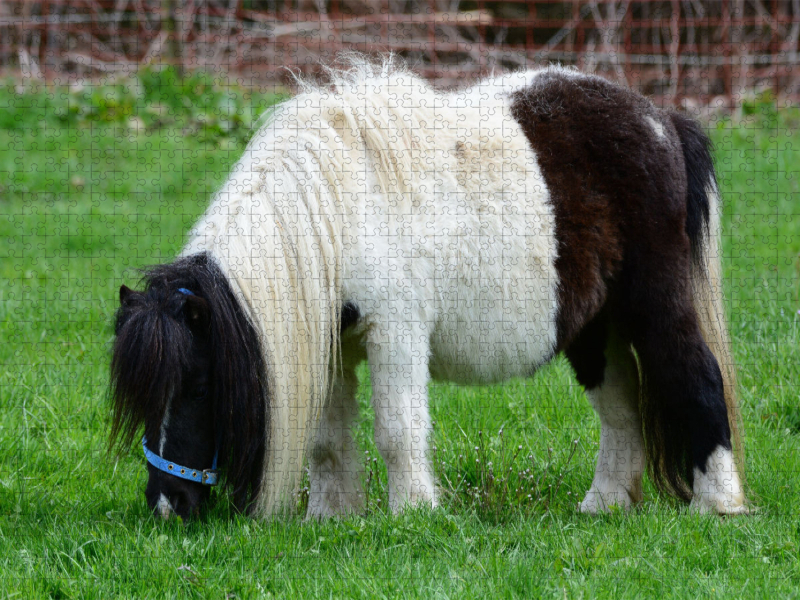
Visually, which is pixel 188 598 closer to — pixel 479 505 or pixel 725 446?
pixel 479 505

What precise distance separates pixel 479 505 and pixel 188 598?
1.29 meters

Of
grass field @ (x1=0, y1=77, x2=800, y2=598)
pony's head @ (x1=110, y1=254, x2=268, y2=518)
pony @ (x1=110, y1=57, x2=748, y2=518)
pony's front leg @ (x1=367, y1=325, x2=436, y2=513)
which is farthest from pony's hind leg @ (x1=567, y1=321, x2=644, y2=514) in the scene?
pony's head @ (x1=110, y1=254, x2=268, y2=518)

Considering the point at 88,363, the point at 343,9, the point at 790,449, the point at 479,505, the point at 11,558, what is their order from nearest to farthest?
the point at 11,558 < the point at 479,505 < the point at 790,449 < the point at 88,363 < the point at 343,9

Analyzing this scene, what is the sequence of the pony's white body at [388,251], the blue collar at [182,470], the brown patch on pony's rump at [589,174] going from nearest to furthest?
the blue collar at [182,470] → the pony's white body at [388,251] → the brown patch on pony's rump at [589,174]

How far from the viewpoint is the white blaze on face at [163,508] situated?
3137mm

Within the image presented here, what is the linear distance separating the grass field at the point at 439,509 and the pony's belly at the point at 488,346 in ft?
1.51

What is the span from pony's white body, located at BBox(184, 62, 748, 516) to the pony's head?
0.27ft

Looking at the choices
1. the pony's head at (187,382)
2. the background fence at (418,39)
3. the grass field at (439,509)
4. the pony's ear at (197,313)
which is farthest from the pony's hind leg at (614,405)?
the background fence at (418,39)

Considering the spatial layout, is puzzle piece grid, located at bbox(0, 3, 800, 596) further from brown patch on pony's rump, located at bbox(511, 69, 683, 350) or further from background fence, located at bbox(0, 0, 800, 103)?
brown patch on pony's rump, located at bbox(511, 69, 683, 350)

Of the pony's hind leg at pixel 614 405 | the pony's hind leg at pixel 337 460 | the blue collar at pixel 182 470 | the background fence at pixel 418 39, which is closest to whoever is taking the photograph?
the blue collar at pixel 182 470

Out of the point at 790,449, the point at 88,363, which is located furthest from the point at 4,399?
the point at 790,449

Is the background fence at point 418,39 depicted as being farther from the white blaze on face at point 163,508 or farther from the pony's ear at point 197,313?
the white blaze on face at point 163,508

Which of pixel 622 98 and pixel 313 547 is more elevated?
pixel 622 98

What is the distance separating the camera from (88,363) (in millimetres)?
5242
